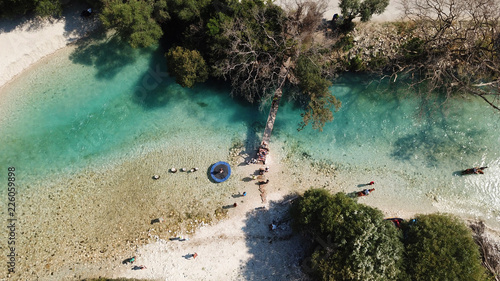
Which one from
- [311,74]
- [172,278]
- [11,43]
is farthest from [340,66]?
[11,43]

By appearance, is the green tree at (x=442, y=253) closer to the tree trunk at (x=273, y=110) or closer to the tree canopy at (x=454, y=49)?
the tree canopy at (x=454, y=49)

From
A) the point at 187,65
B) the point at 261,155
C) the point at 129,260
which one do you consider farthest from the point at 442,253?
the point at 129,260

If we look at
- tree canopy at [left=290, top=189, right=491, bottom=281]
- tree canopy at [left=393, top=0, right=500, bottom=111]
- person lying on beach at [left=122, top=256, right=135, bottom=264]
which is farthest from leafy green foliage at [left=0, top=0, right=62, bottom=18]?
tree canopy at [left=393, top=0, right=500, bottom=111]

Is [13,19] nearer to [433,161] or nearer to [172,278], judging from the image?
[172,278]

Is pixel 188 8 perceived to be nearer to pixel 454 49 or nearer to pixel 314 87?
pixel 314 87

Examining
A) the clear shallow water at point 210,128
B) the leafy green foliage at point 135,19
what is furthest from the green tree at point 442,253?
the leafy green foliage at point 135,19
